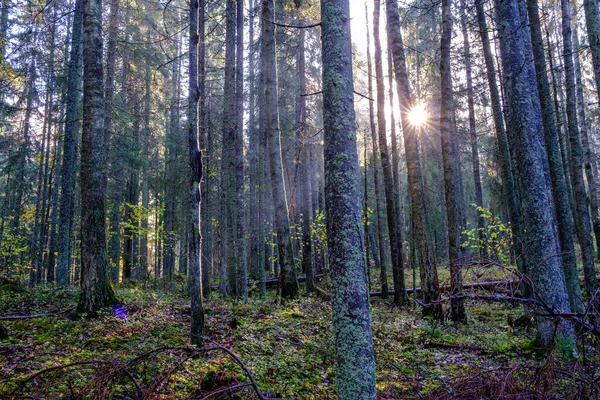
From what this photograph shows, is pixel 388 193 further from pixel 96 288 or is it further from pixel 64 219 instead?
pixel 64 219

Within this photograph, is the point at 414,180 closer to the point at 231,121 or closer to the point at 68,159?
the point at 231,121

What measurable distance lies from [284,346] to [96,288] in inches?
175

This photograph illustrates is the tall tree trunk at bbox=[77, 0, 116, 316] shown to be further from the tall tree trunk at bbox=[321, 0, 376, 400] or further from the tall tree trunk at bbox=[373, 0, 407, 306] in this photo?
the tall tree trunk at bbox=[373, 0, 407, 306]

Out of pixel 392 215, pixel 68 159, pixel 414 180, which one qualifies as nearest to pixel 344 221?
pixel 414 180

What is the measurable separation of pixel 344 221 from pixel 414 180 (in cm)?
706

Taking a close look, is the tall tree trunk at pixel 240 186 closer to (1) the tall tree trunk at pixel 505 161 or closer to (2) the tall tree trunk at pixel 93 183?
(2) the tall tree trunk at pixel 93 183

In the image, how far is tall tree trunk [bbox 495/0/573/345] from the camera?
553 cm

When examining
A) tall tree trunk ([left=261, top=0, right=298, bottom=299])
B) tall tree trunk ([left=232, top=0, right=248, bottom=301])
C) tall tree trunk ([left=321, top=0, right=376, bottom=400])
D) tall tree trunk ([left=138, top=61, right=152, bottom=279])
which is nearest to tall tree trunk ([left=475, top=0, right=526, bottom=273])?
tall tree trunk ([left=261, top=0, right=298, bottom=299])

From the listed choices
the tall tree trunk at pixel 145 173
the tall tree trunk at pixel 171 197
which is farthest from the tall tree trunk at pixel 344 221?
the tall tree trunk at pixel 171 197

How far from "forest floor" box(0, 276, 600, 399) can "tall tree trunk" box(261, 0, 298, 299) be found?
1.15m

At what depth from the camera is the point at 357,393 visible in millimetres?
3061

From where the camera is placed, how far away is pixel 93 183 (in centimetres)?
845

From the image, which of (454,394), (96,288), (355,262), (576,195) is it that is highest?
(576,195)

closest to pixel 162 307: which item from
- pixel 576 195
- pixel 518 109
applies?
pixel 518 109
